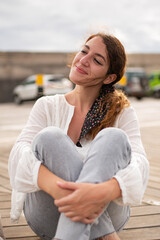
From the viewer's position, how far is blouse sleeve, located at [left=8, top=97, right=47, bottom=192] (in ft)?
5.90

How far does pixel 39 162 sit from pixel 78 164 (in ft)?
0.59

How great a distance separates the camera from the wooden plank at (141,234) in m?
2.27

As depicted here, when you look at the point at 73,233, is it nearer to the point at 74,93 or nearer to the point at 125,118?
the point at 125,118

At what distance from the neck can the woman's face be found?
0.20ft

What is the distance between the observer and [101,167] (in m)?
1.71

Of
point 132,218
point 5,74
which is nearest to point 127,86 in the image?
point 5,74

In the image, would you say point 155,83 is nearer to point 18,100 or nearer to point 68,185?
point 18,100

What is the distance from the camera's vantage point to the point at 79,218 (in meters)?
1.65

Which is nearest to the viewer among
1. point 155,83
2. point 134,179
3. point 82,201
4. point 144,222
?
point 82,201

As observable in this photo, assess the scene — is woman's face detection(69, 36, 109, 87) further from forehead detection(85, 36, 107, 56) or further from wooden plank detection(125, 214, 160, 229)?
wooden plank detection(125, 214, 160, 229)

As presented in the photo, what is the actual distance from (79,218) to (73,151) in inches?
12.6

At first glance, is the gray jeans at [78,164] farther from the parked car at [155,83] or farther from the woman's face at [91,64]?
the parked car at [155,83]

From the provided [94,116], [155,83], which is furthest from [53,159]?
[155,83]

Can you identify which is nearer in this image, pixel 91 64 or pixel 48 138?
pixel 48 138
